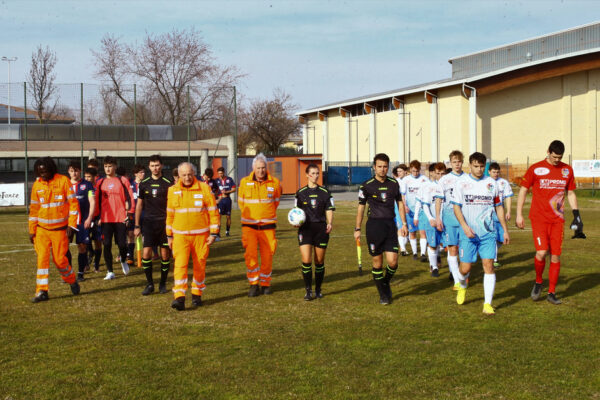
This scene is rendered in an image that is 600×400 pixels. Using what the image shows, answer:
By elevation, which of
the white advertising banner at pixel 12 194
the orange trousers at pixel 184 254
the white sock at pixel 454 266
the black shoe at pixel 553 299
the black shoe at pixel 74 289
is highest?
the white advertising banner at pixel 12 194

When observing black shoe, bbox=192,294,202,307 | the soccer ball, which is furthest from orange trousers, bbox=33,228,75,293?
the soccer ball

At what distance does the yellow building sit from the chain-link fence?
80.9 ft

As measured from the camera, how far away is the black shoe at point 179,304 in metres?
8.29

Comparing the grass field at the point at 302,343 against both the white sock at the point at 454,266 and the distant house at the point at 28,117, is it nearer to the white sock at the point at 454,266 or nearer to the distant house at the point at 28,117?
the white sock at the point at 454,266

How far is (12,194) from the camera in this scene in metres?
30.1

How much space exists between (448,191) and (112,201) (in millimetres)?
5994

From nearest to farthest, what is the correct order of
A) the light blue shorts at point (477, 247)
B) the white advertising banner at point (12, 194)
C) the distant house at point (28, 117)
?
the light blue shorts at point (477, 247)
the white advertising banner at point (12, 194)
the distant house at point (28, 117)

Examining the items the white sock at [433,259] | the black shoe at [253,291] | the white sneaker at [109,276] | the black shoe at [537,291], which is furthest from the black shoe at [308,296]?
the white sneaker at [109,276]

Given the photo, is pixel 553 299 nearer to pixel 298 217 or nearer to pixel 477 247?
pixel 477 247

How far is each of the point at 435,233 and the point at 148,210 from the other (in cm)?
520

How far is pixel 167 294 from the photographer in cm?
956

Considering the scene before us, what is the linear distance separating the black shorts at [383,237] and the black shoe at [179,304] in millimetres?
2771

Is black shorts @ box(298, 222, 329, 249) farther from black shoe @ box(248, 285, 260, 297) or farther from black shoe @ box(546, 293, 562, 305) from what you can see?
black shoe @ box(546, 293, 562, 305)

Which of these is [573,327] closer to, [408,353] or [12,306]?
[408,353]
